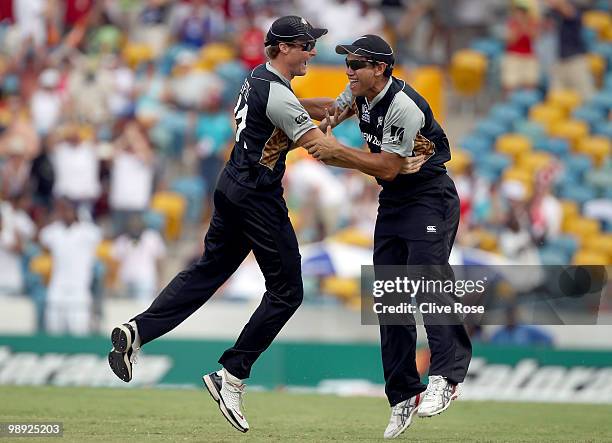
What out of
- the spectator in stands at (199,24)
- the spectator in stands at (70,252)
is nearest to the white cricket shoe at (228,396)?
the spectator in stands at (70,252)

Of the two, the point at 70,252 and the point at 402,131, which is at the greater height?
the point at 402,131

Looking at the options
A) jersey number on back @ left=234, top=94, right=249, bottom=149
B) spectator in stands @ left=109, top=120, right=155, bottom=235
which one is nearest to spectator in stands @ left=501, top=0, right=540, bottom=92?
spectator in stands @ left=109, top=120, right=155, bottom=235

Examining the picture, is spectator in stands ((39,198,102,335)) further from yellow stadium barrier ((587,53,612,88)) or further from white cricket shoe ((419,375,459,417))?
yellow stadium barrier ((587,53,612,88))

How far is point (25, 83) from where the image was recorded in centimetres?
2030

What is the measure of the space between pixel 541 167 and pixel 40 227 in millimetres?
6929

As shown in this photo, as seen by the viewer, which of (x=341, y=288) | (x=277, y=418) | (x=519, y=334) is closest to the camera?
(x=277, y=418)

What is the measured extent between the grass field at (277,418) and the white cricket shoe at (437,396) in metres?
0.22

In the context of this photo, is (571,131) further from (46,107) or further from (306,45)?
(306,45)

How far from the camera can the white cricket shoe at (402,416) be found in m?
9.38

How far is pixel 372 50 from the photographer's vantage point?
30.3ft

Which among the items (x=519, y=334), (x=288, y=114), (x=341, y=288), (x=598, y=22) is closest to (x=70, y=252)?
(x=341, y=288)

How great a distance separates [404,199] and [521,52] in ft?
36.8

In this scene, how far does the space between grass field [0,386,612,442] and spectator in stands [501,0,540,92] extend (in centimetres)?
857

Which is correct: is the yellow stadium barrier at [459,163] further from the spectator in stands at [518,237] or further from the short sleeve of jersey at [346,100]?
the short sleeve of jersey at [346,100]
